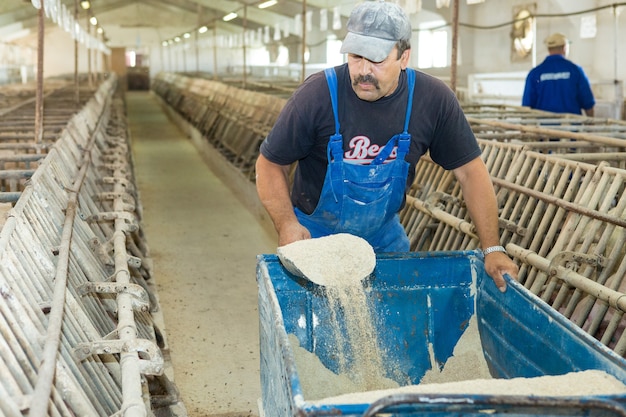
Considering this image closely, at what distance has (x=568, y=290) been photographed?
4.63m

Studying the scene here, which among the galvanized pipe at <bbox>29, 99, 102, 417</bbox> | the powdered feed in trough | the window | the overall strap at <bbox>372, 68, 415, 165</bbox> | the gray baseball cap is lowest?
the galvanized pipe at <bbox>29, 99, 102, 417</bbox>

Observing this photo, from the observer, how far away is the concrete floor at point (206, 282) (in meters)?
4.63

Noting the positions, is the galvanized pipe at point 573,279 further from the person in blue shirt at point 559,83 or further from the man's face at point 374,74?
the person in blue shirt at point 559,83

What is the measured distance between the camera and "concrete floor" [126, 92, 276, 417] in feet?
15.2

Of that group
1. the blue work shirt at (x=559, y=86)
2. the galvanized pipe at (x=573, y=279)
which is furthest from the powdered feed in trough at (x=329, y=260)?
the blue work shirt at (x=559, y=86)

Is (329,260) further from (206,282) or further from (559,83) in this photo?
(559,83)

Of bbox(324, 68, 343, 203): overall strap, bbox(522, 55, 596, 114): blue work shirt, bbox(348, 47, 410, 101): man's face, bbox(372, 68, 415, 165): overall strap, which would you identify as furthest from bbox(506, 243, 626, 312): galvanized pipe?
bbox(522, 55, 596, 114): blue work shirt

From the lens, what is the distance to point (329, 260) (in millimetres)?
3021

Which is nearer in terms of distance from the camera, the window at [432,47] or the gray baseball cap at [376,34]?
the gray baseball cap at [376,34]

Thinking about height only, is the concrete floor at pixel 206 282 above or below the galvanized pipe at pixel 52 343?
below

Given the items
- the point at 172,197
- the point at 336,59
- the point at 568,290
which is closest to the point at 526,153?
the point at 568,290

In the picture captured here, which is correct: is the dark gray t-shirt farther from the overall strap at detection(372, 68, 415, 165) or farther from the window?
the window

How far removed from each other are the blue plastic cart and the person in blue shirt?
5636mm

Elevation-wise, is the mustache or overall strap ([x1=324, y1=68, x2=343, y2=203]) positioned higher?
the mustache
